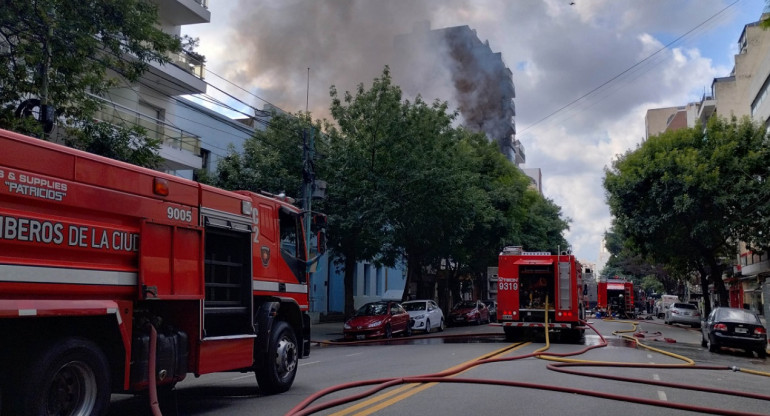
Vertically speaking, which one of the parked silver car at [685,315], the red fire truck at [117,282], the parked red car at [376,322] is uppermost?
the red fire truck at [117,282]

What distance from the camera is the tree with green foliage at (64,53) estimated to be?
11.7 m

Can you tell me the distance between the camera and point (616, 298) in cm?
4694

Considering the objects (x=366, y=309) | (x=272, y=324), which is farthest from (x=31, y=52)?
(x=366, y=309)

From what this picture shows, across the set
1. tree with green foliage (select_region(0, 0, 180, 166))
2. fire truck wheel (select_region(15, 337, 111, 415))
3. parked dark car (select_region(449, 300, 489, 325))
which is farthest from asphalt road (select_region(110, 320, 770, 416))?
parked dark car (select_region(449, 300, 489, 325))

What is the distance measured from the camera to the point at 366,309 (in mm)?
23328

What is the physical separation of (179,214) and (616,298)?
1742 inches

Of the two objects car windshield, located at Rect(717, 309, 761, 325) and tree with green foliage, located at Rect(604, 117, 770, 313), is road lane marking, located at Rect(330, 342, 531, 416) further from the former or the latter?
tree with green foliage, located at Rect(604, 117, 770, 313)

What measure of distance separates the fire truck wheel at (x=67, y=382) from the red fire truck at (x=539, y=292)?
15.2m

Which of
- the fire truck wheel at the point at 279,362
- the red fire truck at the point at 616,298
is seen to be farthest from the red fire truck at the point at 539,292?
the red fire truck at the point at 616,298

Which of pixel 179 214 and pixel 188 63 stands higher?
pixel 188 63

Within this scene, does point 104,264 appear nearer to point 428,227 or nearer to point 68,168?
point 68,168

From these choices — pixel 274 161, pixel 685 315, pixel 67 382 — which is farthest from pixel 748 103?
pixel 67 382

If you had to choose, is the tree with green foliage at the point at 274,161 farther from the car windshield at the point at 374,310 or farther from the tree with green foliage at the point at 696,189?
the tree with green foliage at the point at 696,189

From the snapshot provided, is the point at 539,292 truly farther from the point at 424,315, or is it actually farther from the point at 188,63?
the point at 188,63
